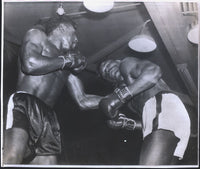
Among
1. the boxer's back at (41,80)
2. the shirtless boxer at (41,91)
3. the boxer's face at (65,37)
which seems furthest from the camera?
the boxer's face at (65,37)

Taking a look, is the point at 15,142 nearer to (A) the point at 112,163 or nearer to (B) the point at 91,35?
(A) the point at 112,163

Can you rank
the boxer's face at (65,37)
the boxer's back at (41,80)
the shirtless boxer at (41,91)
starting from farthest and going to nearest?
1. the boxer's face at (65,37)
2. the boxer's back at (41,80)
3. the shirtless boxer at (41,91)

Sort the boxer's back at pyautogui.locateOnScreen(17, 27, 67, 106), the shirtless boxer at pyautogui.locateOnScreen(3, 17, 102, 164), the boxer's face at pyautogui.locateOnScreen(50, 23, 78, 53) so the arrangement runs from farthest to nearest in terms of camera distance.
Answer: the boxer's face at pyautogui.locateOnScreen(50, 23, 78, 53) < the boxer's back at pyautogui.locateOnScreen(17, 27, 67, 106) < the shirtless boxer at pyautogui.locateOnScreen(3, 17, 102, 164)

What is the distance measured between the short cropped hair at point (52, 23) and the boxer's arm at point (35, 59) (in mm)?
85

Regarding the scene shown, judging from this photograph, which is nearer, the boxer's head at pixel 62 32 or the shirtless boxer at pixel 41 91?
the shirtless boxer at pixel 41 91

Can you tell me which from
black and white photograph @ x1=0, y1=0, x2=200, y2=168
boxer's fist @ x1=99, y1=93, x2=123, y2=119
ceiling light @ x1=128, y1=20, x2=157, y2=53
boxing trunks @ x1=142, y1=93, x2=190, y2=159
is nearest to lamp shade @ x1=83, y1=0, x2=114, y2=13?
black and white photograph @ x1=0, y1=0, x2=200, y2=168

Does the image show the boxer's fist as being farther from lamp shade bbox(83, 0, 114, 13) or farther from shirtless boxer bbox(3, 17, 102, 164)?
lamp shade bbox(83, 0, 114, 13)

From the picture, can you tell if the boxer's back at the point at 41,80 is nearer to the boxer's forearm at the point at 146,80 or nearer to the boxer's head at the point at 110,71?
the boxer's head at the point at 110,71

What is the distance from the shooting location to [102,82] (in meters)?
2.54

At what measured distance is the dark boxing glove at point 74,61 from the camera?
2486 millimetres

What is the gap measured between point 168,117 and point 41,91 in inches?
38.0

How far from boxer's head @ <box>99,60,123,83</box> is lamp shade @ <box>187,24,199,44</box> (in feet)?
1.87

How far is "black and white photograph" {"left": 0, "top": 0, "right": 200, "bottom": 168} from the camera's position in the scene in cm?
238

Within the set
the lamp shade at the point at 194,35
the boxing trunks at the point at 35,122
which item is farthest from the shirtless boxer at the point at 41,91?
the lamp shade at the point at 194,35
